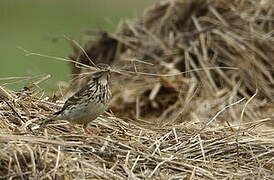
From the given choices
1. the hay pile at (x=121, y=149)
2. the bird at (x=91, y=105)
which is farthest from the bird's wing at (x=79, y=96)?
the hay pile at (x=121, y=149)

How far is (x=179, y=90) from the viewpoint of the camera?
11.2 metres

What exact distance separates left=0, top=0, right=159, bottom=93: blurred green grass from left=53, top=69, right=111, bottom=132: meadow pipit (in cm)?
1057

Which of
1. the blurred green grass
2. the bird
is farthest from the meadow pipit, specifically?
the blurred green grass

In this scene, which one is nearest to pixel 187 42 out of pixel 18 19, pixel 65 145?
pixel 65 145

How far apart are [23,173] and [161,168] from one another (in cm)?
112

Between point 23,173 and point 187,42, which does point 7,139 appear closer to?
point 23,173

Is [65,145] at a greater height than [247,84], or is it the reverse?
[65,145]

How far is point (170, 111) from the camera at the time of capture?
36.2 ft

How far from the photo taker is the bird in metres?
7.32

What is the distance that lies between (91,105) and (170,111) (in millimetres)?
3752

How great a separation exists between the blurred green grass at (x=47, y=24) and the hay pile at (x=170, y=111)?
18.9 ft

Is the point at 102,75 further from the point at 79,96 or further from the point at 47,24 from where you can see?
the point at 47,24

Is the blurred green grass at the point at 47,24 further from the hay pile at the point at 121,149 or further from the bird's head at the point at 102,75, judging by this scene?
the hay pile at the point at 121,149

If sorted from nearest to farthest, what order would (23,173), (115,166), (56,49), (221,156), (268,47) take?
(23,173) < (115,166) < (221,156) < (268,47) < (56,49)
